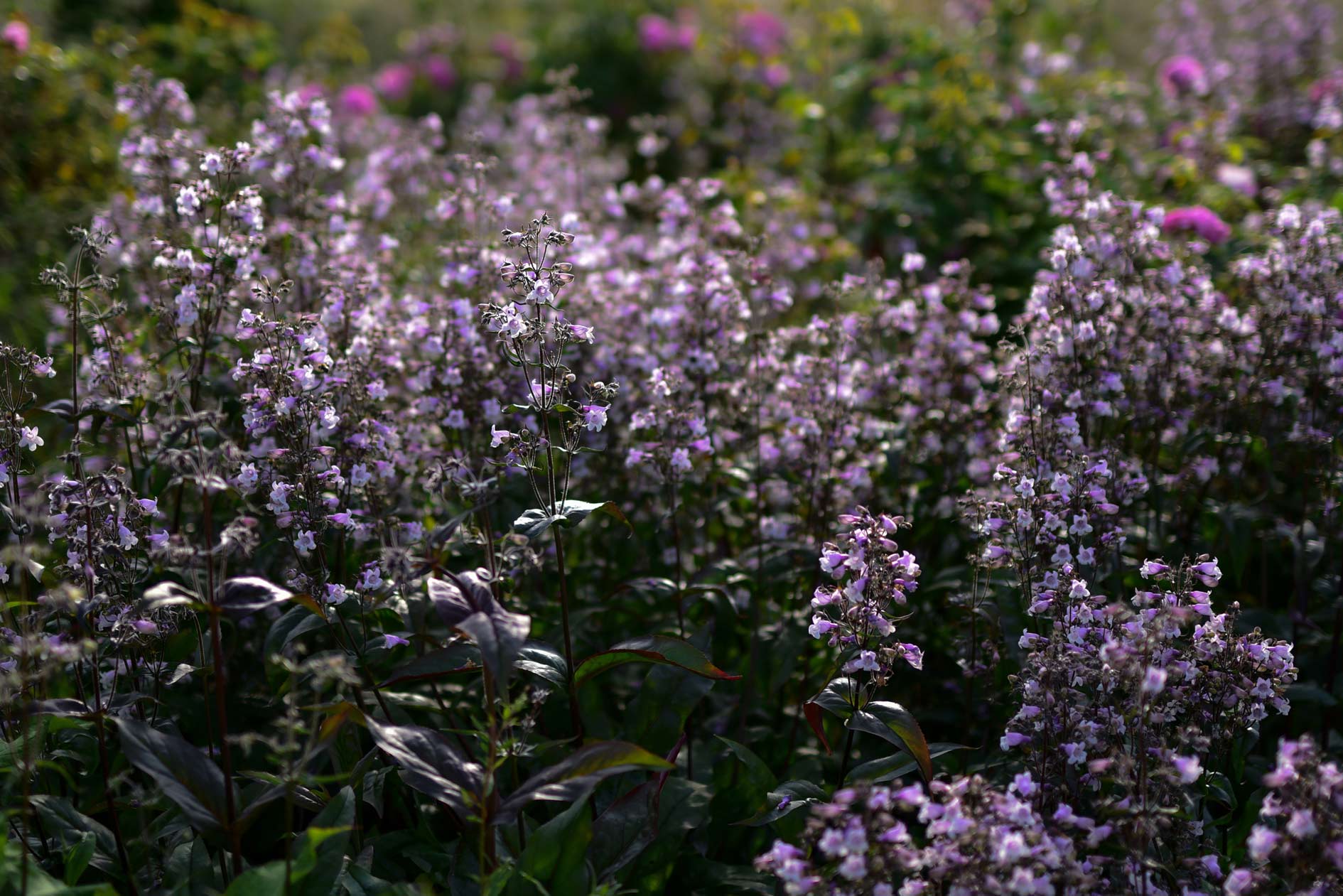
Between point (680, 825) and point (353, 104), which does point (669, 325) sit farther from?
point (353, 104)

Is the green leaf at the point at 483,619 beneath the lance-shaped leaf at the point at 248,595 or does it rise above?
beneath

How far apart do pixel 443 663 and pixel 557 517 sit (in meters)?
0.48

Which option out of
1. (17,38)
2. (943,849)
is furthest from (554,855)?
(17,38)

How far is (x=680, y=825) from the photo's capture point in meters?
3.07

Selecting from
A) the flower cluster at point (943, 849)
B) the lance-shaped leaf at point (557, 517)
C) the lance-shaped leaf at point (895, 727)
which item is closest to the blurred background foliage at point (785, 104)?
the lance-shaped leaf at point (557, 517)

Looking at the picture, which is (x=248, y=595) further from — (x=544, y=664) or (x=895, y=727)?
(x=895, y=727)

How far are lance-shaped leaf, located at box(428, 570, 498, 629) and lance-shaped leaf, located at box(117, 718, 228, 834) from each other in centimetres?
69

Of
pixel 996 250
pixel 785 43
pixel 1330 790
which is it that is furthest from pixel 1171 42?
pixel 1330 790

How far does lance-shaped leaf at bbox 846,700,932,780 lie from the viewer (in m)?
2.68

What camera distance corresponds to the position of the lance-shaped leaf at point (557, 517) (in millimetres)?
2709

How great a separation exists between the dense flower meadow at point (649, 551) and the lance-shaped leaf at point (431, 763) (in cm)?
1

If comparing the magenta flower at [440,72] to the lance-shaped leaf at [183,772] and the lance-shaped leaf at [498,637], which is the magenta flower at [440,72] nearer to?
the lance-shaped leaf at [183,772]

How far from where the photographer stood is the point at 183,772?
2.60 m

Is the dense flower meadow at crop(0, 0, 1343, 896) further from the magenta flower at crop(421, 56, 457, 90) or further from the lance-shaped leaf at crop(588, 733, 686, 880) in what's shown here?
the magenta flower at crop(421, 56, 457, 90)
